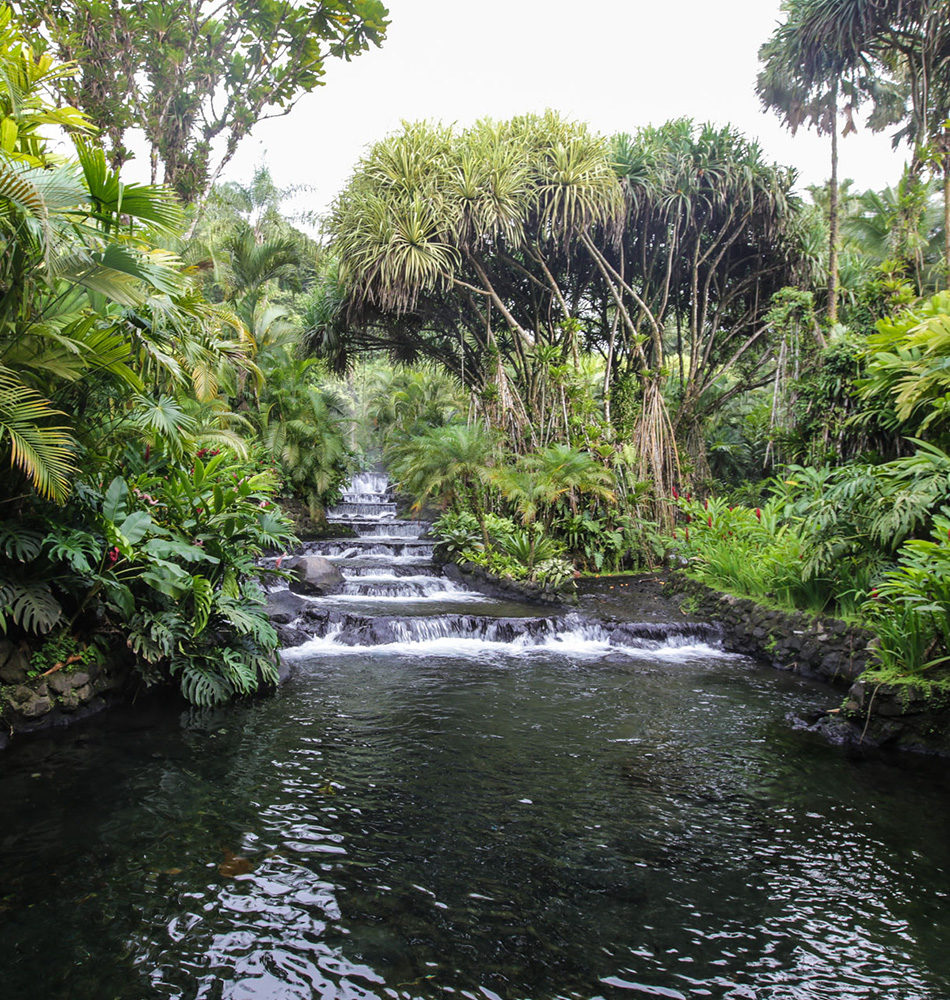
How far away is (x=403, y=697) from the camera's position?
6.21 metres

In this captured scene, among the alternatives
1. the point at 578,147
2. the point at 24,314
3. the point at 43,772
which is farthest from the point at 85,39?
the point at 43,772

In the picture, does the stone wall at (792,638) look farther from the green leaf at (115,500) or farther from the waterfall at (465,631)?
the green leaf at (115,500)

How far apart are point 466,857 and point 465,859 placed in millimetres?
22

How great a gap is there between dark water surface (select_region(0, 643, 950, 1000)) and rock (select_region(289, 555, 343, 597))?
17.7ft

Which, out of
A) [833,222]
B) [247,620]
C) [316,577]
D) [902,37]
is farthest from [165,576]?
[902,37]

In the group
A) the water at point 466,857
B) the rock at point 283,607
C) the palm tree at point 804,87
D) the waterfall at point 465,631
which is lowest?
the waterfall at point 465,631

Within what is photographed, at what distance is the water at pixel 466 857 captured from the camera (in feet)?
8.68

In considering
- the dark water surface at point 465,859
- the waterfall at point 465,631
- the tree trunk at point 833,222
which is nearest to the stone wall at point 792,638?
the waterfall at point 465,631

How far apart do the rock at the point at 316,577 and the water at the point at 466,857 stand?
5.17m

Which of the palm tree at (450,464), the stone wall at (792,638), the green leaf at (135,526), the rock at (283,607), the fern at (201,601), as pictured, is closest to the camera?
the green leaf at (135,526)

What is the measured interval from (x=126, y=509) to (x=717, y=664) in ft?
20.4

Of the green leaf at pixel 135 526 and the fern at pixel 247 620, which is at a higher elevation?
the green leaf at pixel 135 526

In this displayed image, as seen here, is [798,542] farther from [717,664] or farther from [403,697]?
[403,697]

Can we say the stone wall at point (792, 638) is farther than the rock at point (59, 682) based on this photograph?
Yes
